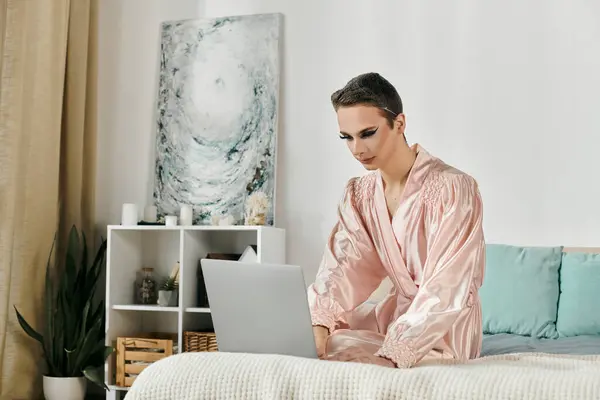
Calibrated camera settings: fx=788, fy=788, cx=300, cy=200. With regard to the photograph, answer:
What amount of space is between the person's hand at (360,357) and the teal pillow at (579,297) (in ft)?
4.99

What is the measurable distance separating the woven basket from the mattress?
135 cm

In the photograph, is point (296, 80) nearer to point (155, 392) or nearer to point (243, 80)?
point (243, 80)

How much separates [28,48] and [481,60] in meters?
2.17

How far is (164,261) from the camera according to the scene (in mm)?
4148

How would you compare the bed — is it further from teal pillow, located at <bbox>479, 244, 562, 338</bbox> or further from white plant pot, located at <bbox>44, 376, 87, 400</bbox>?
white plant pot, located at <bbox>44, 376, 87, 400</bbox>

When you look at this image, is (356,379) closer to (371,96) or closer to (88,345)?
(371,96)

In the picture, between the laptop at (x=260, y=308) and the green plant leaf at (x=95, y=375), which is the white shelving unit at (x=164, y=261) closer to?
the green plant leaf at (x=95, y=375)

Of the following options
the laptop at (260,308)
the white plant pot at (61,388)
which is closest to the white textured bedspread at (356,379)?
the laptop at (260,308)

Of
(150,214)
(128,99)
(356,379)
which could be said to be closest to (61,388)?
(150,214)

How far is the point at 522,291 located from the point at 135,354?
6.15 feet

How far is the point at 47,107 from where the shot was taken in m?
3.91

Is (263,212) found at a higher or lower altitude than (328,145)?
lower

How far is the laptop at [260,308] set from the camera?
5.30 feet

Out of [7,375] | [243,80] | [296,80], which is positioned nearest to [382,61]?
[296,80]
